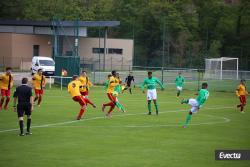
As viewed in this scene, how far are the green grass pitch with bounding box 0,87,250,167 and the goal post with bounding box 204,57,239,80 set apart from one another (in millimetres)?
27217

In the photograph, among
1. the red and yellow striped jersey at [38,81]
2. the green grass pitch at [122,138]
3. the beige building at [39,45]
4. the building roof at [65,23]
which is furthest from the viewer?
the beige building at [39,45]

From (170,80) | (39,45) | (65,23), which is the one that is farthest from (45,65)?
(39,45)

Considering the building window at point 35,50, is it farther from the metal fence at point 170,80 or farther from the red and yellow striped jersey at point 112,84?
the red and yellow striped jersey at point 112,84

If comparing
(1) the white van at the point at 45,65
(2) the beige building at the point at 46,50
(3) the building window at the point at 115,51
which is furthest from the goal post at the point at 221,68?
(3) the building window at the point at 115,51

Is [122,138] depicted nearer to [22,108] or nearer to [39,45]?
[22,108]

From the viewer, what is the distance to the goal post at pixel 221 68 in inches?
2335

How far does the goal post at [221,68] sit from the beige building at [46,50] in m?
10.8

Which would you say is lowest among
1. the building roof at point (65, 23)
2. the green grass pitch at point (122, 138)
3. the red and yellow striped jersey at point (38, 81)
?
the green grass pitch at point (122, 138)

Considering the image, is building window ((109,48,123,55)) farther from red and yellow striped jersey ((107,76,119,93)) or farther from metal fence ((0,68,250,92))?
red and yellow striped jersey ((107,76,119,93))

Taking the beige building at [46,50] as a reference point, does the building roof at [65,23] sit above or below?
above

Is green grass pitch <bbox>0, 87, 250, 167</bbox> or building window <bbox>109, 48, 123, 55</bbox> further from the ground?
building window <bbox>109, 48, 123, 55</bbox>

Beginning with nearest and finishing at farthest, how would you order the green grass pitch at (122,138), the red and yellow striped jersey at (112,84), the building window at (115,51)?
the green grass pitch at (122,138), the red and yellow striped jersey at (112,84), the building window at (115,51)

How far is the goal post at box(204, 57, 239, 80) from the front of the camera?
59.3 metres

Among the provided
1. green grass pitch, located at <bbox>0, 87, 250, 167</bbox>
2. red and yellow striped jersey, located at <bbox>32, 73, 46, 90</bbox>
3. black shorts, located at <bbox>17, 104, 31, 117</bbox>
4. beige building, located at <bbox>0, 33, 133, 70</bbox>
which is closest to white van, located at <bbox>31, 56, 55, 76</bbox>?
beige building, located at <bbox>0, 33, 133, 70</bbox>
